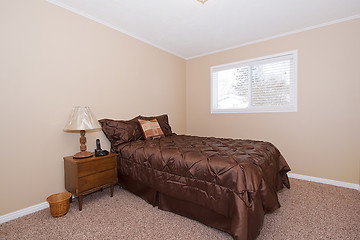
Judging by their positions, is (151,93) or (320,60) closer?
(320,60)

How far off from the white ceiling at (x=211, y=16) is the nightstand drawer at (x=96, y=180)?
2205 mm

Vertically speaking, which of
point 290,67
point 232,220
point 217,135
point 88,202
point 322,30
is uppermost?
point 322,30

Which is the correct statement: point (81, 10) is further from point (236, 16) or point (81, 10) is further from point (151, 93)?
point (236, 16)

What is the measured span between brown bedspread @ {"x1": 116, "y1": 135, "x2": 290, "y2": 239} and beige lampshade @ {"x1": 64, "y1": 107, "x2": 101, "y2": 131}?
0.71 meters

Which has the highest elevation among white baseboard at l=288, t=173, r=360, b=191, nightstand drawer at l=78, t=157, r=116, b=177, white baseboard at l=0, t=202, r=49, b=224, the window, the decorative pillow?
the window

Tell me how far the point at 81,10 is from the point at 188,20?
1.52 metres

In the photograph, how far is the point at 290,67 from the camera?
308 cm

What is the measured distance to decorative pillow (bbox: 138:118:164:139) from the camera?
2809mm

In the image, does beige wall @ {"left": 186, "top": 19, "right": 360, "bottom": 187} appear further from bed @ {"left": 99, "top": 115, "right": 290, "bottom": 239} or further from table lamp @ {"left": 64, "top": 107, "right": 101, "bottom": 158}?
table lamp @ {"left": 64, "top": 107, "right": 101, "bottom": 158}

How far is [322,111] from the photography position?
2.78m

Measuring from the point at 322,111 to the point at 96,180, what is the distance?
3.48m

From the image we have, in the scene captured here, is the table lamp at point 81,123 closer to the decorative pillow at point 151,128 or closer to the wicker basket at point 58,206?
the wicker basket at point 58,206

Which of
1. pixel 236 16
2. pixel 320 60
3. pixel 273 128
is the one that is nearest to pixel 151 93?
pixel 236 16

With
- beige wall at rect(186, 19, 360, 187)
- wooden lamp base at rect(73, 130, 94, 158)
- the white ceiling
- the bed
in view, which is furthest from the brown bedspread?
the white ceiling
